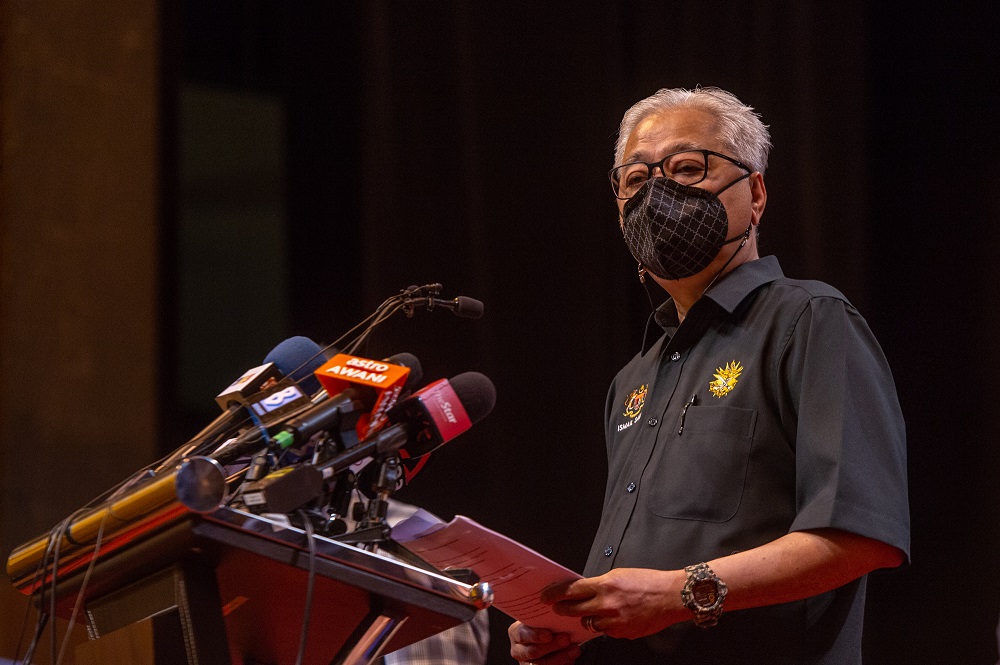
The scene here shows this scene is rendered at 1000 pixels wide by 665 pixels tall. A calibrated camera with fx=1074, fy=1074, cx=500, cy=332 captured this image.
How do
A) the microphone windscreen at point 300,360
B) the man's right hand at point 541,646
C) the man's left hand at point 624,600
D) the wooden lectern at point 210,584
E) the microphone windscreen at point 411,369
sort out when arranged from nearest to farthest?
1. the wooden lectern at point 210,584
2. the microphone windscreen at point 411,369
3. the man's left hand at point 624,600
4. the microphone windscreen at point 300,360
5. the man's right hand at point 541,646

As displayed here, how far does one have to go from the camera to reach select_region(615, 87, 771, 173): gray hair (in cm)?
199

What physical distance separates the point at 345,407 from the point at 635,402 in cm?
88

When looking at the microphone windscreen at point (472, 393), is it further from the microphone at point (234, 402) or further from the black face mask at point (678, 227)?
the black face mask at point (678, 227)

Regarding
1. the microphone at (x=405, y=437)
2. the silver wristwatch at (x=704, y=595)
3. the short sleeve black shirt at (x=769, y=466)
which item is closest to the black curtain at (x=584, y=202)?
the short sleeve black shirt at (x=769, y=466)

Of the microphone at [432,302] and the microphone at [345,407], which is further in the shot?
the microphone at [432,302]

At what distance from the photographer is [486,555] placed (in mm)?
1324

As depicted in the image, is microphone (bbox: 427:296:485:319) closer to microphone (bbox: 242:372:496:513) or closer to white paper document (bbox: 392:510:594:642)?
microphone (bbox: 242:372:496:513)

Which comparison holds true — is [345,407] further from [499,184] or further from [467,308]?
[499,184]

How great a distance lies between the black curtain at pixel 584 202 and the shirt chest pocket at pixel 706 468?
1.63 meters

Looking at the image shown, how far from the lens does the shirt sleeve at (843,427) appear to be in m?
1.52

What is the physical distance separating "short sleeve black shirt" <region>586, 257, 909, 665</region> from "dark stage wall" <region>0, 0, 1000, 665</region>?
162cm

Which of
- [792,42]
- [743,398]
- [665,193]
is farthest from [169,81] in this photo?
[743,398]

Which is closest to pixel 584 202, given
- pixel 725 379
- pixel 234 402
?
pixel 725 379

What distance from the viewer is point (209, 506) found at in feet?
3.52
